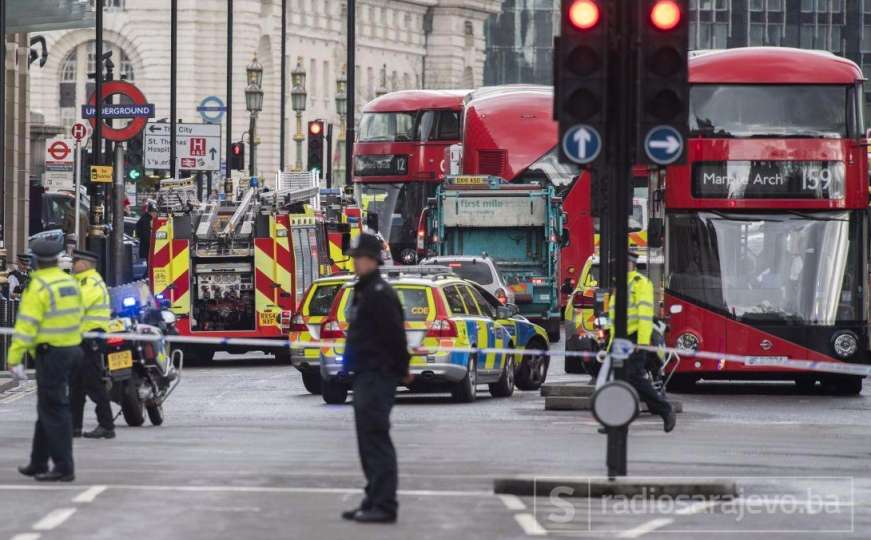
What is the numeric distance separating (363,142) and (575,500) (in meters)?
44.2

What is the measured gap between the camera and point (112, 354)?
22094 mm

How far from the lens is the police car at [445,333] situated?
87.3 feet

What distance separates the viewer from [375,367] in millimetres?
15016

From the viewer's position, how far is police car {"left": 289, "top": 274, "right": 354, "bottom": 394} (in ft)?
94.4

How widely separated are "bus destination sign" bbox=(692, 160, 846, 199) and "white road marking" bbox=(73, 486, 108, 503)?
13457 mm

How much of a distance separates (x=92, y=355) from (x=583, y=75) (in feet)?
22.2

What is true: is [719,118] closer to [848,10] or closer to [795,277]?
[795,277]

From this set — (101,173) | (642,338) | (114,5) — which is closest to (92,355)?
(642,338)

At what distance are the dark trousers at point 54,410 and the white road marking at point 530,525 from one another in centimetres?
347

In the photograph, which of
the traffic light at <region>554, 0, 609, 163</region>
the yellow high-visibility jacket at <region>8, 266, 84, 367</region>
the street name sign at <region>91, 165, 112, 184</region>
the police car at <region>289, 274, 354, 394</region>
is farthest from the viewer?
the street name sign at <region>91, 165, 112, 184</region>

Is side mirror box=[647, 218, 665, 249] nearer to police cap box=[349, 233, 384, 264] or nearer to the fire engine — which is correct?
the fire engine

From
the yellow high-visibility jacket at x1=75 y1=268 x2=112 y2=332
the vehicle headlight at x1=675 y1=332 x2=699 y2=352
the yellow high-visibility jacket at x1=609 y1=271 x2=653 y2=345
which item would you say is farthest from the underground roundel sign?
the yellow high-visibility jacket at x1=75 y1=268 x2=112 y2=332

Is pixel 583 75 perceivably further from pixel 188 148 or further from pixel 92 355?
pixel 188 148

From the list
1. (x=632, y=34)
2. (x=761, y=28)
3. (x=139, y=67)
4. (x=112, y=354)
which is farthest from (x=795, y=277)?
(x=761, y=28)
